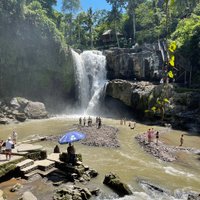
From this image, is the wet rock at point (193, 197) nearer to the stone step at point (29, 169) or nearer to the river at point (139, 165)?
the river at point (139, 165)

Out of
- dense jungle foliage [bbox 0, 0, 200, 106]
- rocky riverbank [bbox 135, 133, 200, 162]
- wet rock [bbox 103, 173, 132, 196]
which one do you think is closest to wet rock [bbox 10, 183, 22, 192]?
wet rock [bbox 103, 173, 132, 196]

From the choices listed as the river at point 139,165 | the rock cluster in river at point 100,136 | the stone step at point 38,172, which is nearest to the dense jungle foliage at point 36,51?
the river at point 139,165

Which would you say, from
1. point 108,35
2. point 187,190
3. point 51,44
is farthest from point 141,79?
point 187,190

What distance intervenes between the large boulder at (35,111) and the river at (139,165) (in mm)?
8572

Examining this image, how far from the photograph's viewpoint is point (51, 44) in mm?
48562

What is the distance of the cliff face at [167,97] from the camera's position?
3828 centimetres

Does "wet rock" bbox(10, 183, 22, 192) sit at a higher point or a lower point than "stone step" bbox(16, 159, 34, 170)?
lower

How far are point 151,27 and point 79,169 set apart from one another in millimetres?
57406

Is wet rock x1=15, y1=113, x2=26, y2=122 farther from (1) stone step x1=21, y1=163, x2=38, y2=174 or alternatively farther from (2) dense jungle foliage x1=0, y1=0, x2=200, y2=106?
(1) stone step x1=21, y1=163, x2=38, y2=174

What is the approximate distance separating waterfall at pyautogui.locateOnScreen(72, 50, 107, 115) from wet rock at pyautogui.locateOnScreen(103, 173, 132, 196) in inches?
1306

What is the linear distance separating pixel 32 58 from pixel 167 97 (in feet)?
78.1

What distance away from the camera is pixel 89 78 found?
175 feet

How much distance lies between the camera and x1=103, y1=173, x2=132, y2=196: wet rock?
1591 cm

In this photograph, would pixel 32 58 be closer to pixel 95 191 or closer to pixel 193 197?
pixel 95 191
